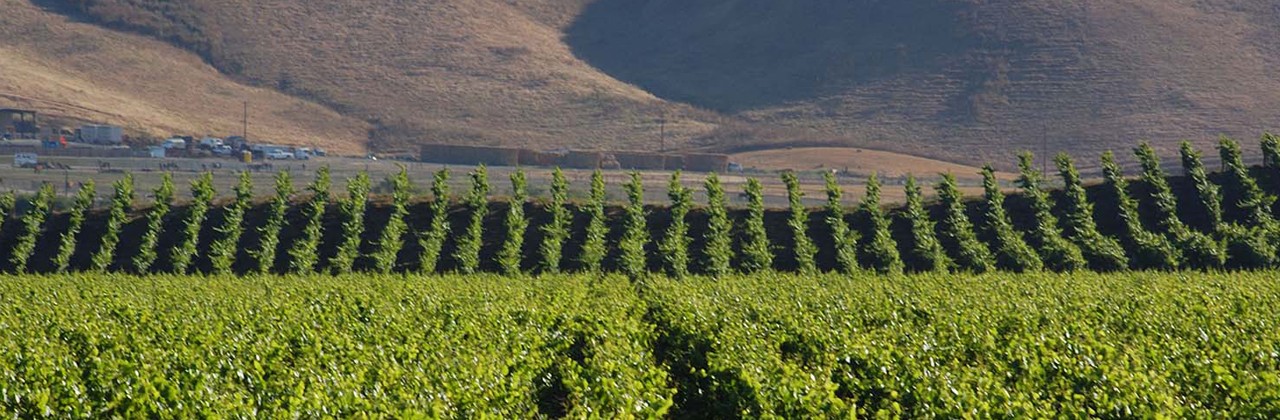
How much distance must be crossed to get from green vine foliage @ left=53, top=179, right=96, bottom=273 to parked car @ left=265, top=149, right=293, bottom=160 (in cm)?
4179

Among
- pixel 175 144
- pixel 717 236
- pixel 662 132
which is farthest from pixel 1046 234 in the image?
pixel 662 132

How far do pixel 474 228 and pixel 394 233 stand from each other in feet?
6.46

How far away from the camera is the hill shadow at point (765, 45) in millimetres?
120125

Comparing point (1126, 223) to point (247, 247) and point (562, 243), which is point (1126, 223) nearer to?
point (562, 243)

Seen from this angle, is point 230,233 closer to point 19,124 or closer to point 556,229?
point 556,229

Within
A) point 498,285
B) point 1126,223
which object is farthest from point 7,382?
point 1126,223

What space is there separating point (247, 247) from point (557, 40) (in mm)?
104551

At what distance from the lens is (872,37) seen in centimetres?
12594

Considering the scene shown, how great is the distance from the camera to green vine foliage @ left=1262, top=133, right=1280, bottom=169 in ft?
125

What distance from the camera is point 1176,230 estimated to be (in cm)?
3475

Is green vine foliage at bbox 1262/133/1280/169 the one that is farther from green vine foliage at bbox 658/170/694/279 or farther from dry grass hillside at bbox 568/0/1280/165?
dry grass hillside at bbox 568/0/1280/165

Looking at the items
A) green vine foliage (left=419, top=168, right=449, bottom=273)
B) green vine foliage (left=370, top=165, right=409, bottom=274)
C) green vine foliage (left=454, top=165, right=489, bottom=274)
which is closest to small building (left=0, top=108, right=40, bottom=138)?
green vine foliage (left=370, top=165, right=409, bottom=274)

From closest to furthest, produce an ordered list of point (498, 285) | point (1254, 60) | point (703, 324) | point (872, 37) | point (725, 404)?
point (725, 404), point (703, 324), point (498, 285), point (1254, 60), point (872, 37)

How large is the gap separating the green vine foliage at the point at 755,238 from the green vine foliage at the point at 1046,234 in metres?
6.31
